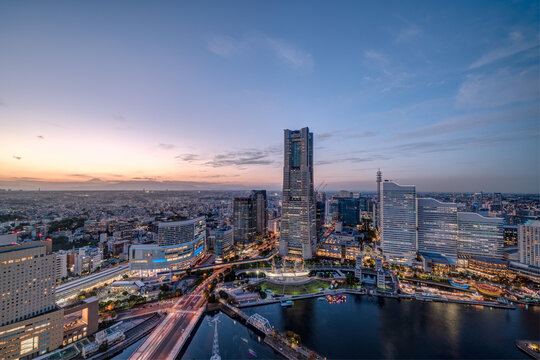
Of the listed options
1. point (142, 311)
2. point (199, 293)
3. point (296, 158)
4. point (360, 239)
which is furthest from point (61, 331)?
point (360, 239)

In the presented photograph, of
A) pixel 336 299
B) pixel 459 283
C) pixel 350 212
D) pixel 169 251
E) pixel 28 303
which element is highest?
pixel 350 212

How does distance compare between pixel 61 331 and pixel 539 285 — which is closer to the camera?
pixel 61 331

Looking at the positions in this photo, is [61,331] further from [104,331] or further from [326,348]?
[326,348]

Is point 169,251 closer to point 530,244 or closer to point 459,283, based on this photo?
point 459,283

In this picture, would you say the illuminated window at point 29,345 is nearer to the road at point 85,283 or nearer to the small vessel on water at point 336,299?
the road at point 85,283

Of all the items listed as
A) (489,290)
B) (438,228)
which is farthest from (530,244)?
(489,290)

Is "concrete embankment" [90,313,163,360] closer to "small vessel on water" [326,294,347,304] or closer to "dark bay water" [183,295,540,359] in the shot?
"dark bay water" [183,295,540,359]
